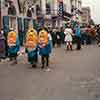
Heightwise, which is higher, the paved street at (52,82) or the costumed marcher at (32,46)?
the costumed marcher at (32,46)

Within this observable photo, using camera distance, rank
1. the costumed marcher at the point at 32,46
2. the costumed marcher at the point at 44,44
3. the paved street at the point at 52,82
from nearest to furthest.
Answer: the paved street at the point at 52,82 → the costumed marcher at the point at 44,44 → the costumed marcher at the point at 32,46

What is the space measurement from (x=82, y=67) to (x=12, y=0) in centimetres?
2388

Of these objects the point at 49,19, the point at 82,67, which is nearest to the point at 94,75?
the point at 82,67

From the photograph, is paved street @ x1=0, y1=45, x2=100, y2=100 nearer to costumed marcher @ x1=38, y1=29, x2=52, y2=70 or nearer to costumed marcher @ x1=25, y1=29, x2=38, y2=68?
costumed marcher @ x1=25, y1=29, x2=38, y2=68

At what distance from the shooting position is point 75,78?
16109 millimetres

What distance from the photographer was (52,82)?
49.6 ft

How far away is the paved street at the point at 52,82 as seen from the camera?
1237 cm

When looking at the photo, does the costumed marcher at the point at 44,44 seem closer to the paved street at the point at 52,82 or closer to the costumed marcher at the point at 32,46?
the costumed marcher at the point at 32,46

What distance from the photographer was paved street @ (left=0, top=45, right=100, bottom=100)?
40.6 feet

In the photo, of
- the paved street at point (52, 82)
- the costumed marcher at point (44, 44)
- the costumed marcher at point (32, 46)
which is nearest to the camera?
the paved street at point (52, 82)

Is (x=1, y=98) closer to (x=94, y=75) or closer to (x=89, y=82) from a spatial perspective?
(x=89, y=82)

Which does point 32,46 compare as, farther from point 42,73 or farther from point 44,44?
point 42,73

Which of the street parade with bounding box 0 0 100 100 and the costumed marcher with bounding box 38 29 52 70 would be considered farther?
the costumed marcher with bounding box 38 29 52 70

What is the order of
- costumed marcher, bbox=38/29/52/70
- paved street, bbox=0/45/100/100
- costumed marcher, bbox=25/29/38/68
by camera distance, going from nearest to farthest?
1. paved street, bbox=0/45/100/100
2. costumed marcher, bbox=38/29/52/70
3. costumed marcher, bbox=25/29/38/68
